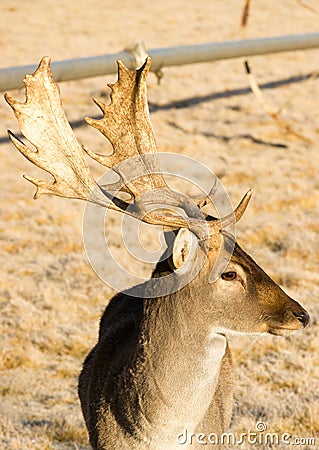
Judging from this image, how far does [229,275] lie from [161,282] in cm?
30

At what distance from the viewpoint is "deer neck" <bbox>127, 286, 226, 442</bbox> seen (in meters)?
3.18

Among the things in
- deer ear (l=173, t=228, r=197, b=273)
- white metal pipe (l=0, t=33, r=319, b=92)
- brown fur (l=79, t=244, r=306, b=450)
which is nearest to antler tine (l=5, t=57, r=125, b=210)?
deer ear (l=173, t=228, r=197, b=273)

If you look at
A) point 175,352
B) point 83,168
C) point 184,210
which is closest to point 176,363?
point 175,352

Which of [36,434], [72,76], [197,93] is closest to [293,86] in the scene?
[197,93]

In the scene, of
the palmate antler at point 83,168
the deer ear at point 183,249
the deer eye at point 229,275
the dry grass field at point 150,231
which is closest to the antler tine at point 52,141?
the palmate antler at point 83,168

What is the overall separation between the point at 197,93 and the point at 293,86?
1.68 meters

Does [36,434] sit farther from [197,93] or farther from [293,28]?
[293,28]

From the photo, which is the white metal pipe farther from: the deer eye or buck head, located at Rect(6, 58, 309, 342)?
the deer eye

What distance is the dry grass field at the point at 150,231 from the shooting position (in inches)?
189

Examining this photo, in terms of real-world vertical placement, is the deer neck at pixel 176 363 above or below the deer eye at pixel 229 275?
below

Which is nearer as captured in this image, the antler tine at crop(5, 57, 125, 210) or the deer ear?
the deer ear

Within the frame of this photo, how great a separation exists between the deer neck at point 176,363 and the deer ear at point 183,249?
0.45ft

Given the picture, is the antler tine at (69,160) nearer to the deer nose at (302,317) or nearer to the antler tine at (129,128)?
the antler tine at (129,128)

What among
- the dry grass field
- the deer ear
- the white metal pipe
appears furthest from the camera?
the white metal pipe
